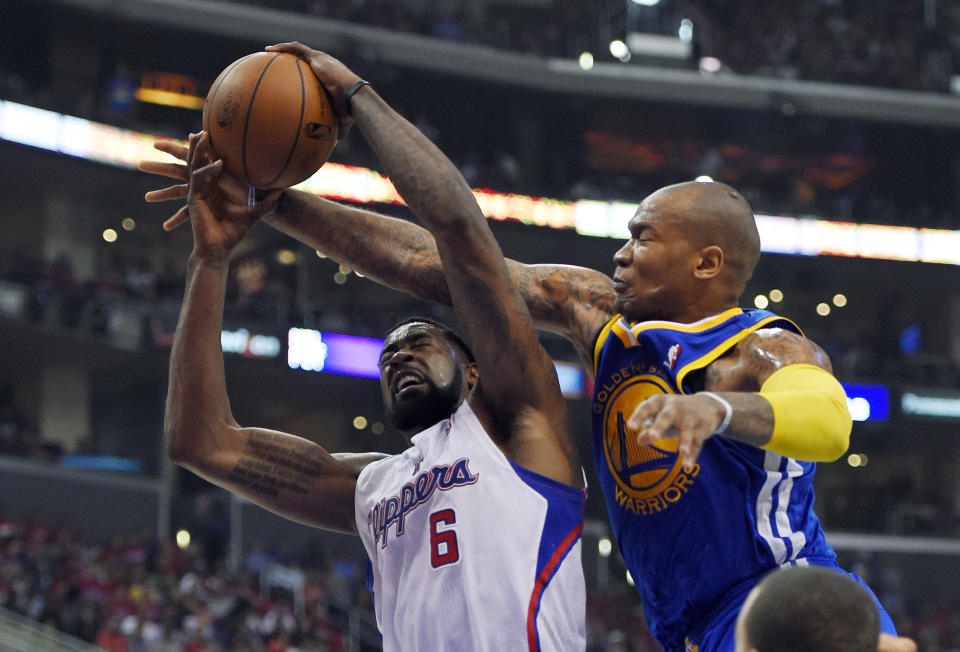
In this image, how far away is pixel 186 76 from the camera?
24609 millimetres

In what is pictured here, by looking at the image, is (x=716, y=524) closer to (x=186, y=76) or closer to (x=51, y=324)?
(x=51, y=324)

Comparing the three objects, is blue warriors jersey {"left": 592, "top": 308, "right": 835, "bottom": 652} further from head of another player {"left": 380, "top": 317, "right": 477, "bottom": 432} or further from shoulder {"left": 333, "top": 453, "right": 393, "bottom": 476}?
shoulder {"left": 333, "top": 453, "right": 393, "bottom": 476}

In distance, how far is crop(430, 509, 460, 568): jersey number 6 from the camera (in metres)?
2.99

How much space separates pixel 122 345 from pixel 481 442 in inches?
738

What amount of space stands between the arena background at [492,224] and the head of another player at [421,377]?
39.7ft

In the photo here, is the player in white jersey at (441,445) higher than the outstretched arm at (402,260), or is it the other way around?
the outstretched arm at (402,260)

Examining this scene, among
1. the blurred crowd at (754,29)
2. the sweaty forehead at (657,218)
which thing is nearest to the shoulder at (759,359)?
the sweaty forehead at (657,218)

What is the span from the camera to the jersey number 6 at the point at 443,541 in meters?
2.99

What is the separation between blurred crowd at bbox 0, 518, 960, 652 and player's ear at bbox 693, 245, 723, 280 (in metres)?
10.5

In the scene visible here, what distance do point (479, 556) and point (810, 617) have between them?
1.30 m

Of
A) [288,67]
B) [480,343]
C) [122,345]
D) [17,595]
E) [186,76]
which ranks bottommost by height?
[17,595]

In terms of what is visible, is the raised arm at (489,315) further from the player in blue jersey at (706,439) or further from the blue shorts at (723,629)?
the blue shorts at (723,629)

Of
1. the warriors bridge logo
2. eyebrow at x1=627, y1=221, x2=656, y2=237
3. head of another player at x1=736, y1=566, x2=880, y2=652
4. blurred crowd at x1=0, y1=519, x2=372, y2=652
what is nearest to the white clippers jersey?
the warriors bridge logo

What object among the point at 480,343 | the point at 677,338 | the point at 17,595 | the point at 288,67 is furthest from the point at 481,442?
the point at 17,595
